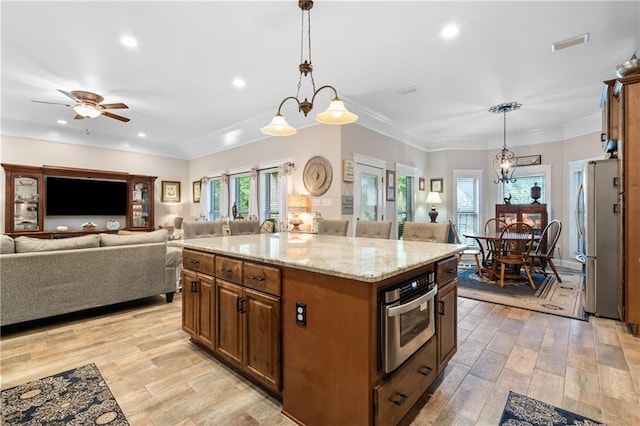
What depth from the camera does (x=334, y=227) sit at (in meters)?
3.83

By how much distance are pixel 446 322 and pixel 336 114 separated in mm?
1872

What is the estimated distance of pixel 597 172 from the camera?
3.18 metres

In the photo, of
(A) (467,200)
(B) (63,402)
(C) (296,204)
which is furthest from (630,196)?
(B) (63,402)

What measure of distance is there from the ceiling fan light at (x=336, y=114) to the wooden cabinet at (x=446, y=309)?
58.9 inches

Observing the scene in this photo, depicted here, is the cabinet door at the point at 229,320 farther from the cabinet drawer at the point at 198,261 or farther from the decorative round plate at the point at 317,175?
the decorative round plate at the point at 317,175

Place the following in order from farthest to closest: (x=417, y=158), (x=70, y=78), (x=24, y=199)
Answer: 1. (x=417, y=158)
2. (x=24, y=199)
3. (x=70, y=78)

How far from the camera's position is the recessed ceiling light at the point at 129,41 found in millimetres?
3045

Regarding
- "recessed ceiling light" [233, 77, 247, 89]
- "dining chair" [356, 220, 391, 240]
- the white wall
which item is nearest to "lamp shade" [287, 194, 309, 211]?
"dining chair" [356, 220, 391, 240]

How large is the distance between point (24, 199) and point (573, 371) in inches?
365

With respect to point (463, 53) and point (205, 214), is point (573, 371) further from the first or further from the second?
point (205, 214)

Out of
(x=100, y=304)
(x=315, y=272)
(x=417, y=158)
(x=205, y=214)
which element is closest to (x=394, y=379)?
(x=315, y=272)

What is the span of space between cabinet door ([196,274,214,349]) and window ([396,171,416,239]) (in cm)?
479

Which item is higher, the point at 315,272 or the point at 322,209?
the point at 322,209

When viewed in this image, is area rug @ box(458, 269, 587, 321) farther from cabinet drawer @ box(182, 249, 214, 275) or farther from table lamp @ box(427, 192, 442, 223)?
cabinet drawer @ box(182, 249, 214, 275)
